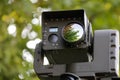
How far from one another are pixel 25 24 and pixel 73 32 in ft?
4.76

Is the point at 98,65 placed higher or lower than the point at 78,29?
lower

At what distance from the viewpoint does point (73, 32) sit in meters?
1.65

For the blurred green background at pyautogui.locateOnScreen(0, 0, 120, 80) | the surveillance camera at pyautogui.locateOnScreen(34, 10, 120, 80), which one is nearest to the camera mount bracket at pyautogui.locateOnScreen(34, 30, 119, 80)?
the surveillance camera at pyautogui.locateOnScreen(34, 10, 120, 80)

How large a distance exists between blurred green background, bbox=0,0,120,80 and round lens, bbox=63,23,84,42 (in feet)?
1.88

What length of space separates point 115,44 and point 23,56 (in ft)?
3.42

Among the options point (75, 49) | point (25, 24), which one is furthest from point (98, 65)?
point (25, 24)

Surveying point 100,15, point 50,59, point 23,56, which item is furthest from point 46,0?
point 50,59

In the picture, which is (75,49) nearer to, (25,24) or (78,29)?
(78,29)

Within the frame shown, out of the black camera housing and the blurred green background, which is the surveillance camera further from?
the blurred green background

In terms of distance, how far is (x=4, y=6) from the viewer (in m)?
2.73

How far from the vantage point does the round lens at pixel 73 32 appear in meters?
1.66

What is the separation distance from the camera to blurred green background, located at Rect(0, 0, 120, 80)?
2.55 meters

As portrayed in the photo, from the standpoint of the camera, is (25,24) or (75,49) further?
(25,24)

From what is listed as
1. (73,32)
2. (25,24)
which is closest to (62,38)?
(73,32)
